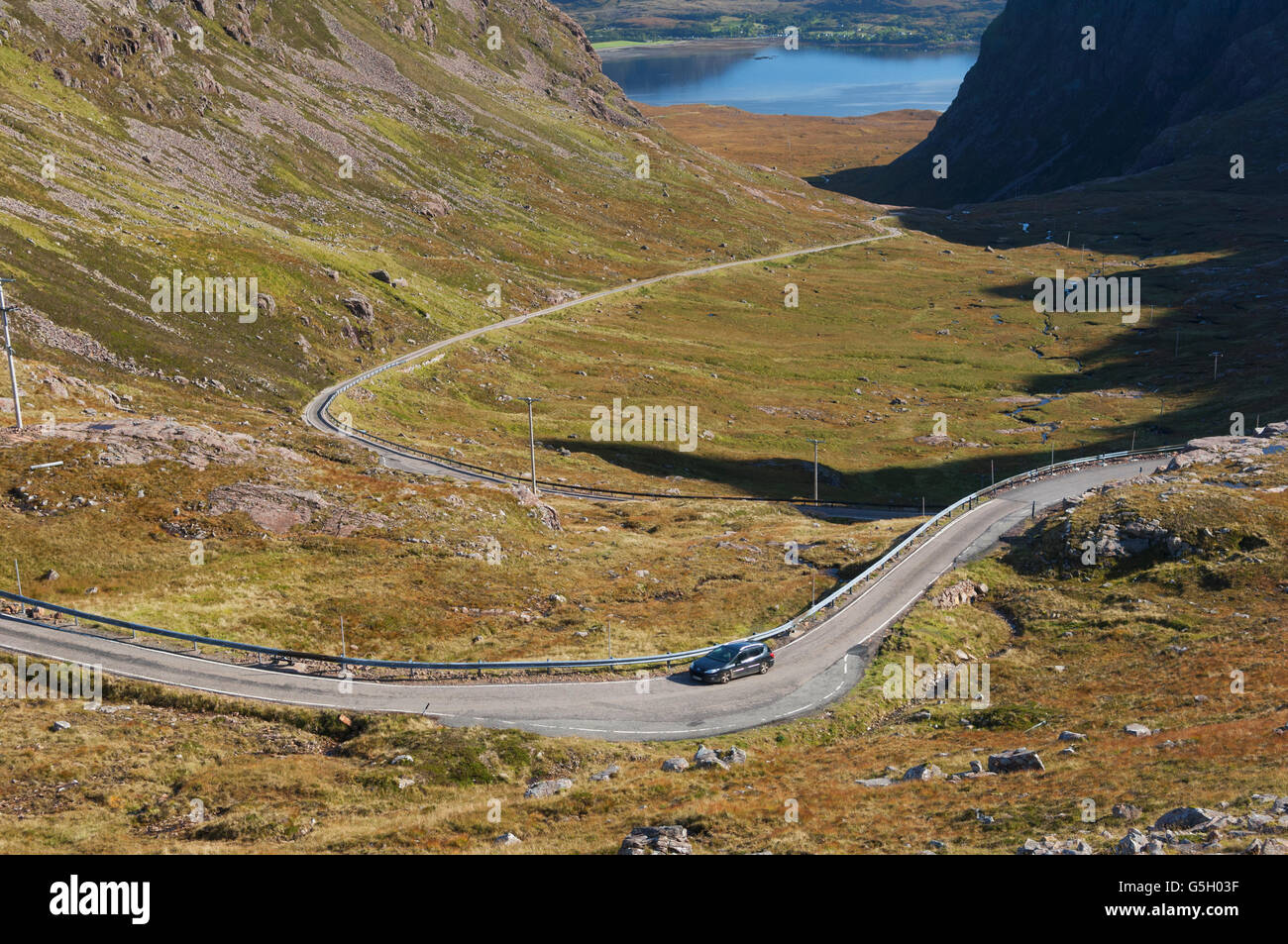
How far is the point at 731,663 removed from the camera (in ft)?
144

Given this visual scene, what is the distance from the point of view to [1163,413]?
12094cm

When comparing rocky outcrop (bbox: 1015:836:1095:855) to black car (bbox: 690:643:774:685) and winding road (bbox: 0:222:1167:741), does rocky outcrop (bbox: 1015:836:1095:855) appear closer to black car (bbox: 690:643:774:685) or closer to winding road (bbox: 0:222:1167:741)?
winding road (bbox: 0:222:1167:741)

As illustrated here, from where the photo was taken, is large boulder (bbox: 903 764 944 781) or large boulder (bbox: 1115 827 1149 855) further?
large boulder (bbox: 903 764 944 781)

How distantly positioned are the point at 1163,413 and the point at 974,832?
110 metres

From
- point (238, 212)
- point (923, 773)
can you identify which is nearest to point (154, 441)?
point (923, 773)

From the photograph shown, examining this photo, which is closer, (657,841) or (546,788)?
(657,841)

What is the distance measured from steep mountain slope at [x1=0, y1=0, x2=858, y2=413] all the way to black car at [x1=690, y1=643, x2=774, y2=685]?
191ft

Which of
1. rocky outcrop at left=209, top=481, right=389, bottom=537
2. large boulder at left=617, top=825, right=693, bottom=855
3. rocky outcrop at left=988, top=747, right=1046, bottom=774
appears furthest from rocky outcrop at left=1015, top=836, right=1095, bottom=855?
rocky outcrop at left=209, top=481, right=389, bottom=537

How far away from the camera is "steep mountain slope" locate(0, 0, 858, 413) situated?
307ft

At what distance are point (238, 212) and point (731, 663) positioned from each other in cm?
11452

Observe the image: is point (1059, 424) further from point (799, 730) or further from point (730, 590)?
point (799, 730)

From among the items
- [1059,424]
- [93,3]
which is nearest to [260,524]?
[1059,424]

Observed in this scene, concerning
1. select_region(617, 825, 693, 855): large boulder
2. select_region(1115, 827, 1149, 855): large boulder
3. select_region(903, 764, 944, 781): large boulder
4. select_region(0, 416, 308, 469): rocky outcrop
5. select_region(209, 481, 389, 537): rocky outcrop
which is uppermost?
select_region(0, 416, 308, 469): rocky outcrop

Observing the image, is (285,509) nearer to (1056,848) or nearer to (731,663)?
(731,663)
